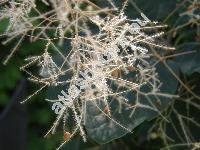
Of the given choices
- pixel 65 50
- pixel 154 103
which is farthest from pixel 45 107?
pixel 154 103

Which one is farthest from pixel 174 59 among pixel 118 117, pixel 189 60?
pixel 118 117

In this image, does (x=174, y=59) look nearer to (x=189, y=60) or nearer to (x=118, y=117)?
(x=189, y=60)

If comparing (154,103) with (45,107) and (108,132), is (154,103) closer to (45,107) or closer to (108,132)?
(108,132)

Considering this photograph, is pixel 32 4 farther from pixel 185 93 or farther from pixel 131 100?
pixel 185 93

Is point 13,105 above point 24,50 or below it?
below

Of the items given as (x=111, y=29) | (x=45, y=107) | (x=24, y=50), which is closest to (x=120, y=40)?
(x=111, y=29)

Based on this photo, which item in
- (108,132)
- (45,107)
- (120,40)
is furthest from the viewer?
(45,107)

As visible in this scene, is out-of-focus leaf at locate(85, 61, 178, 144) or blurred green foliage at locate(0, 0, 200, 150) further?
blurred green foliage at locate(0, 0, 200, 150)

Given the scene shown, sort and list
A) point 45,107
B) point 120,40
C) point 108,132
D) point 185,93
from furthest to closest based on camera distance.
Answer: point 45,107, point 185,93, point 108,132, point 120,40

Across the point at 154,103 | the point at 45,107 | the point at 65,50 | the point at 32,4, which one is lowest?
the point at 45,107

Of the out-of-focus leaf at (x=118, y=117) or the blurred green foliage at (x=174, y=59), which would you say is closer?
the out-of-focus leaf at (x=118, y=117)

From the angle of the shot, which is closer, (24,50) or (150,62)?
(150,62)
